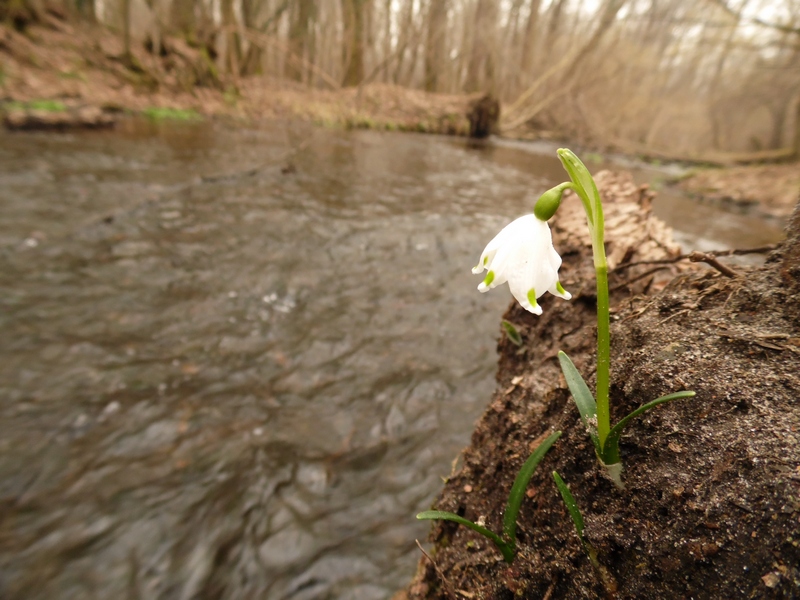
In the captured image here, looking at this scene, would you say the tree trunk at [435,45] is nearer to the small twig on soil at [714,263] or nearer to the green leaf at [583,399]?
the small twig on soil at [714,263]

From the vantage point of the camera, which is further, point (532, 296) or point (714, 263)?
point (714, 263)

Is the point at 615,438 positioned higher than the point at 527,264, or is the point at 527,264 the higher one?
the point at 527,264

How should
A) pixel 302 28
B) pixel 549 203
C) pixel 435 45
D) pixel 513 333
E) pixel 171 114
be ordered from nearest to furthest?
pixel 549 203 → pixel 513 333 → pixel 171 114 → pixel 302 28 → pixel 435 45

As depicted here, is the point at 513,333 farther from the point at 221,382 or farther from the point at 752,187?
the point at 752,187

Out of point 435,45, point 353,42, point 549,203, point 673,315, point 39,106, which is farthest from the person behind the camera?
point 435,45

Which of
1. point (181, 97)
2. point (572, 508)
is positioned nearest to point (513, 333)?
point (572, 508)

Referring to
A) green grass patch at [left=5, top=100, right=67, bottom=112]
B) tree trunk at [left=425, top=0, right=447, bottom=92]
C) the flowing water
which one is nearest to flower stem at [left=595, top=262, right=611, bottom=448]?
the flowing water

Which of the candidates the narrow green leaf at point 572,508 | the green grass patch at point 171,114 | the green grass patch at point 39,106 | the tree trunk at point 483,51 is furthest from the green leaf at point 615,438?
the tree trunk at point 483,51

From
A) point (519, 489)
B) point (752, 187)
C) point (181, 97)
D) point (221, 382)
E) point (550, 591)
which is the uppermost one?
point (181, 97)
